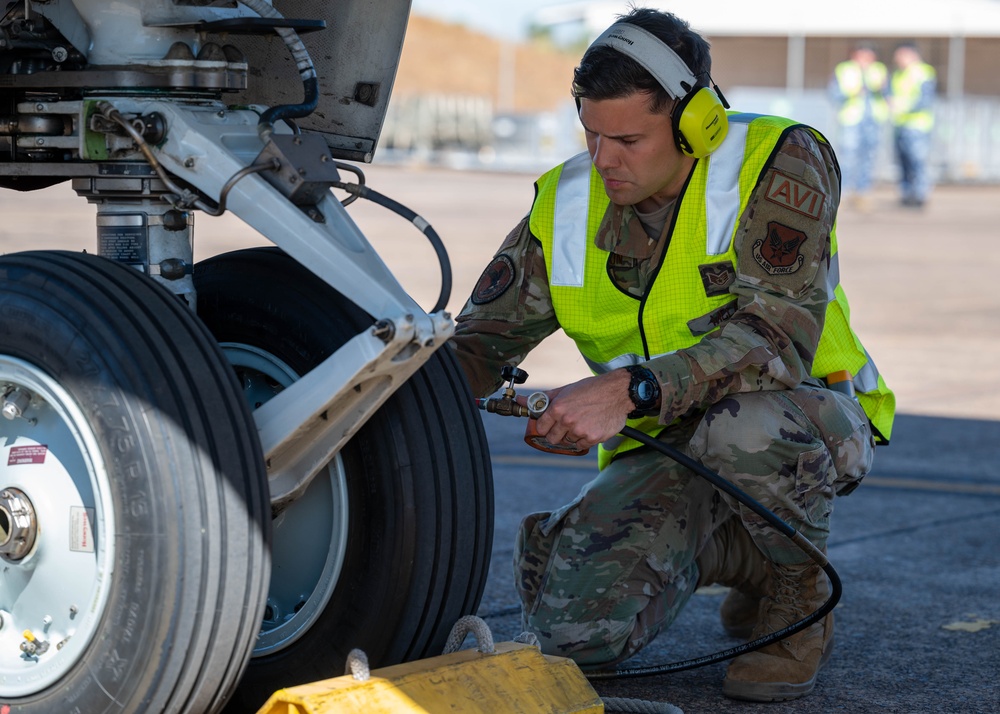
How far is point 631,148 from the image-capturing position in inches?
106

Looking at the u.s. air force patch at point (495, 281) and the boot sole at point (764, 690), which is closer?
the boot sole at point (764, 690)

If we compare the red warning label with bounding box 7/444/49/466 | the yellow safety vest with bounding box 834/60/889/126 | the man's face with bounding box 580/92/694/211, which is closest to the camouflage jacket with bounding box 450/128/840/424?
the man's face with bounding box 580/92/694/211

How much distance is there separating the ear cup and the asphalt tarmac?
1.04 meters

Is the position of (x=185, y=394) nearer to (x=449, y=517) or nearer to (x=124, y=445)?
(x=124, y=445)

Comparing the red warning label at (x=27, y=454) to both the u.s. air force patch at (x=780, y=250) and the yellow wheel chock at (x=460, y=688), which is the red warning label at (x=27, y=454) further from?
the u.s. air force patch at (x=780, y=250)

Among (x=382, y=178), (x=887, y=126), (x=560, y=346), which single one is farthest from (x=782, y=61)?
(x=560, y=346)

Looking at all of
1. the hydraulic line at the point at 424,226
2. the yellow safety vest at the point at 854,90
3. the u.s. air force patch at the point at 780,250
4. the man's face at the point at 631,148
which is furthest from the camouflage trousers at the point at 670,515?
the yellow safety vest at the point at 854,90

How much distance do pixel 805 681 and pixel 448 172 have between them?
747 inches

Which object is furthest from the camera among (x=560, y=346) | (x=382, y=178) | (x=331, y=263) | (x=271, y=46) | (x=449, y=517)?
(x=382, y=178)

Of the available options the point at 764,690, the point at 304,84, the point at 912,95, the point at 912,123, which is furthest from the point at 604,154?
the point at 912,95

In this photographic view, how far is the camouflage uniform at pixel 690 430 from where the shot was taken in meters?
2.58

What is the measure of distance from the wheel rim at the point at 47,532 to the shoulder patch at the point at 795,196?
1.36 m

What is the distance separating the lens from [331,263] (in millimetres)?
2049

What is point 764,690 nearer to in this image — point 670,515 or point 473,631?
point 670,515
